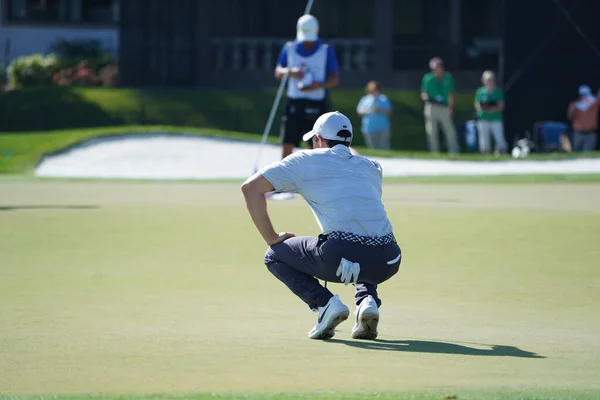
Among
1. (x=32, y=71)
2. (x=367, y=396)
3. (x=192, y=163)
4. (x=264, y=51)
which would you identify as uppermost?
(x=367, y=396)

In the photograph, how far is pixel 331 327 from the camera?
8422mm

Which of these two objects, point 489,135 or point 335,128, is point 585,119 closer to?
point 489,135

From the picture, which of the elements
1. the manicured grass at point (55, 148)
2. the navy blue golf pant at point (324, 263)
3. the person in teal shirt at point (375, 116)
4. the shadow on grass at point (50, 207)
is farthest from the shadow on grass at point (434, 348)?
the person in teal shirt at point (375, 116)

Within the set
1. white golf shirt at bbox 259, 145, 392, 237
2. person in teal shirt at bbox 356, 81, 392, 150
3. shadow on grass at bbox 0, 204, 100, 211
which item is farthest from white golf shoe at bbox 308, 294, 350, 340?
person in teal shirt at bbox 356, 81, 392, 150

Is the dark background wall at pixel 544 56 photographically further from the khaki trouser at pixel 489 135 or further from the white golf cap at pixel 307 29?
the white golf cap at pixel 307 29

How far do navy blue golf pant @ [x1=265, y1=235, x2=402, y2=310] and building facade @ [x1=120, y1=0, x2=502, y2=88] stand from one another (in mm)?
28104

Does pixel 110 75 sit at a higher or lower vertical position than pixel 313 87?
lower

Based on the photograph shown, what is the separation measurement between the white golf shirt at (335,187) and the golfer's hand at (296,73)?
8.79 meters

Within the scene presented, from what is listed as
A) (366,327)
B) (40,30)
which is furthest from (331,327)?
(40,30)

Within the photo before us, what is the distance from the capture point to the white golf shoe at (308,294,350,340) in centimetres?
839

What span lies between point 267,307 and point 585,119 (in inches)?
833

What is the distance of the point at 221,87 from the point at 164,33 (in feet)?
6.17

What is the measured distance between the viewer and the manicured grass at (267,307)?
717 cm

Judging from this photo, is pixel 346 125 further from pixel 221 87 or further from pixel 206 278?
pixel 221 87
